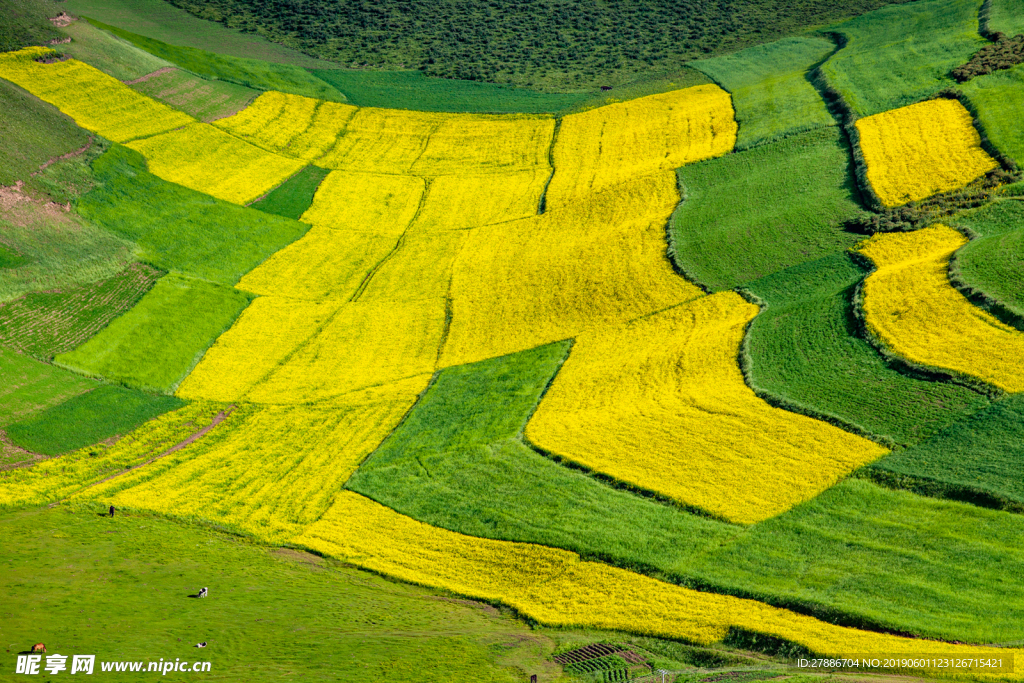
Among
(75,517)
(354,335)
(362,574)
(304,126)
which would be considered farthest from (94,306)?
(304,126)

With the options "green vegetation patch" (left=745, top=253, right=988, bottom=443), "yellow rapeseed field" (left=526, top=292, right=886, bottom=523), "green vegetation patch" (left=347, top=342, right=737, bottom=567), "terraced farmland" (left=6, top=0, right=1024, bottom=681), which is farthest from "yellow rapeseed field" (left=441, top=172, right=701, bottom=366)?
"green vegetation patch" (left=745, top=253, right=988, bottom=443)

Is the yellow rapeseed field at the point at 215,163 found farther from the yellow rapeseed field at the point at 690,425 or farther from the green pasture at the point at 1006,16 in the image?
the green pasture at the point at 1006,16

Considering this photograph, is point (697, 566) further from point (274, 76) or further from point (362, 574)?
point (274, 76)

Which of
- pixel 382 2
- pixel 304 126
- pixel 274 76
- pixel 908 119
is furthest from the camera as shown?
pixel 382 2

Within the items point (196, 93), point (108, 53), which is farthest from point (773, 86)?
point (108, 53)

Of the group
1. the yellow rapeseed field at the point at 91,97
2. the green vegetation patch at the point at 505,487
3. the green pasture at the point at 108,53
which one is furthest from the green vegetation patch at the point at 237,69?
the green vegetation patch at the point at 505,487

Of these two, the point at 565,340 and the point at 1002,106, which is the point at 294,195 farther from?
the point at 1002,106
